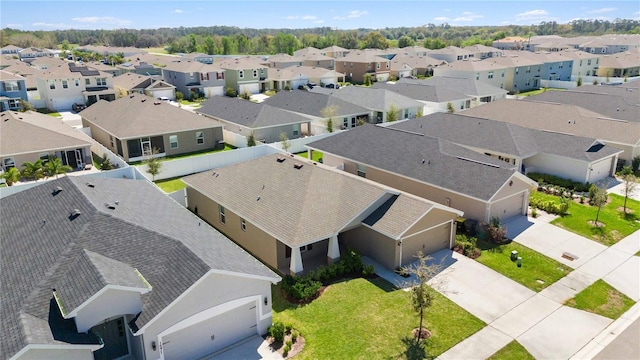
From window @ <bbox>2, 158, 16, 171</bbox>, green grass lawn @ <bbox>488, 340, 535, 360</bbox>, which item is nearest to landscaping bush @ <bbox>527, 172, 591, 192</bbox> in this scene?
green grass lawn @ <bbox>488, 340, 535, 360</bbox>

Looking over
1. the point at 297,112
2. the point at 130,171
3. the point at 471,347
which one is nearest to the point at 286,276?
the point at 471,347

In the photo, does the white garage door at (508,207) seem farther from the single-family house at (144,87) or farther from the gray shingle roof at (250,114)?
the single-family house at (144,87)

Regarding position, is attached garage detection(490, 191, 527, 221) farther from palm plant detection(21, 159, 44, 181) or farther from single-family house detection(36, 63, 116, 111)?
single-family house detection(36, 63, 116, 111)

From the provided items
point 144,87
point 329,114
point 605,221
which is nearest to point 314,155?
point 329,114

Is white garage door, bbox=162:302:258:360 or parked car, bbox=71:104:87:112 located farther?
parked car, bbox=71:104:87:112

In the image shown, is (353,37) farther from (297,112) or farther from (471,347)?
(471,347)
